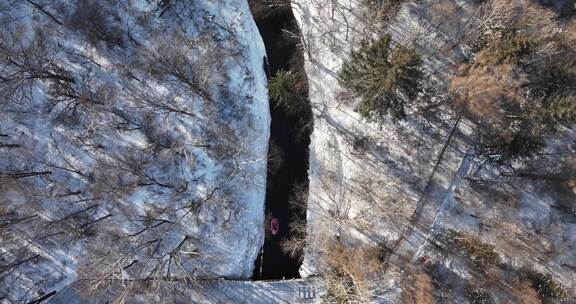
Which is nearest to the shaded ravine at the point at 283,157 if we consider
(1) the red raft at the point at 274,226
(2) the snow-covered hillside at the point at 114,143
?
(1) the red raft at the point at 274,226

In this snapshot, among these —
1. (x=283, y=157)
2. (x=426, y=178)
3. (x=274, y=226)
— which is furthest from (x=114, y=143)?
(x=426, y=178)

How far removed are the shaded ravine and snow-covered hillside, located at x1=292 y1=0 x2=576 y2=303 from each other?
128 cm

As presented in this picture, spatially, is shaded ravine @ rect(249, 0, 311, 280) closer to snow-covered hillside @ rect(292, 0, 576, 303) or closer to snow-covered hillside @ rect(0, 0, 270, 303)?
snow-covered hillside @ rect(292, 0, 576, 303)

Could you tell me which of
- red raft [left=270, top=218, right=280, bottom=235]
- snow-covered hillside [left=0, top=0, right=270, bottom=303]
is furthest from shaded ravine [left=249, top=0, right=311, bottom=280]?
snow-covered hillside [left=0, top=0, right=270, bottom=303]

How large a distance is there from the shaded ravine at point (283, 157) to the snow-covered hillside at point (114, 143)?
7.33 feet

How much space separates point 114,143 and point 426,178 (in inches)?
684

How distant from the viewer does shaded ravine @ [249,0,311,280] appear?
26125 mm

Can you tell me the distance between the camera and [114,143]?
24984mm

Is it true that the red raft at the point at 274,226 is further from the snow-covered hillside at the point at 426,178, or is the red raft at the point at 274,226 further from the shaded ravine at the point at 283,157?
the snow-covered hillside at the point at 426,178

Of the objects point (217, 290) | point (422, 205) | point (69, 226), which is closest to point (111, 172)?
point (69, 226)

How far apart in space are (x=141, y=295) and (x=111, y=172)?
7.08 m

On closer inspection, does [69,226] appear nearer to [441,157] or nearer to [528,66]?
[441,157]

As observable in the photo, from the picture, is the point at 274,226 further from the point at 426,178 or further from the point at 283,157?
the point at 426,178

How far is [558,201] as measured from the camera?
2445 cm
